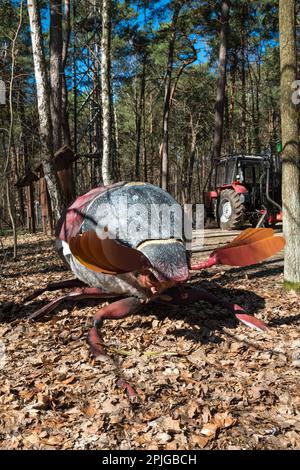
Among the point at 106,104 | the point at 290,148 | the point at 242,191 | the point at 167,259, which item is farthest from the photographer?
the point at 242,191

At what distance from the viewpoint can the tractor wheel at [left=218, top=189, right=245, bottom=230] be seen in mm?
11211

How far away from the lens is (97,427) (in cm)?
234

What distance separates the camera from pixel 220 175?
Answer: 12.9m

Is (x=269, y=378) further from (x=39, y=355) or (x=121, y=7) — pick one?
(x=121, y=7)

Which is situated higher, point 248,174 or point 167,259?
point 248,174

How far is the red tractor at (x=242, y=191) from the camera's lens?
36.1 feet

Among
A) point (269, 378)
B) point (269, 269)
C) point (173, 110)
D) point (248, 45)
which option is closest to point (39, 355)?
point (269, 378)

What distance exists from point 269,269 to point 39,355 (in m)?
4.16

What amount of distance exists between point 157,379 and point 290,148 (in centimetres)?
335

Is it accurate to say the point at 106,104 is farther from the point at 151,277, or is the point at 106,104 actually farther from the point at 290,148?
the point at 151,277

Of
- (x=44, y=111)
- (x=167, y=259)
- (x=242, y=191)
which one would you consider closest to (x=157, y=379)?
(x=167, y=259)

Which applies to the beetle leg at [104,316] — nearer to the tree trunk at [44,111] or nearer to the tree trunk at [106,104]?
the tree trunk at [44,111]

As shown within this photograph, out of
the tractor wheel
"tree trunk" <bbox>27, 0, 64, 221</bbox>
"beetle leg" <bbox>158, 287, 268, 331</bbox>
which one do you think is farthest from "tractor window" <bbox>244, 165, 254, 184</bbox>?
"beetle leg" <bbox>158, 287, 268, 331</bbox>

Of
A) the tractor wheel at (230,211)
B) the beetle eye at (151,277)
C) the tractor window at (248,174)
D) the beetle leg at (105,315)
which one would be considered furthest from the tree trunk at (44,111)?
the tractor window at (248,174)
